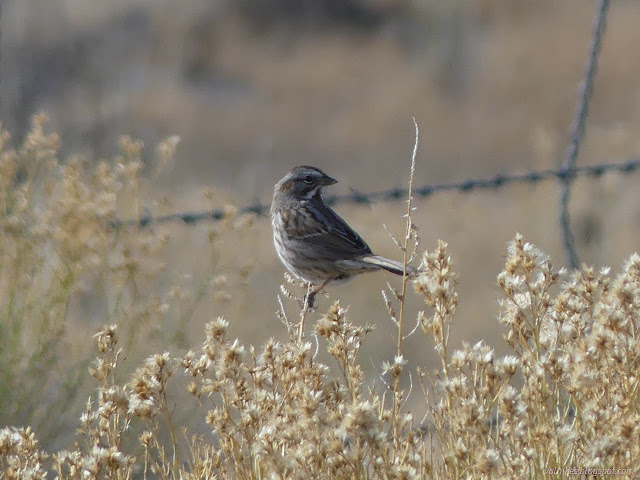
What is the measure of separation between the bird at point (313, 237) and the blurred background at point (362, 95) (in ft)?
15.7

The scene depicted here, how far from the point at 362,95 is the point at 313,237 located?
51.3 feet

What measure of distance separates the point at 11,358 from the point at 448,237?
849cm

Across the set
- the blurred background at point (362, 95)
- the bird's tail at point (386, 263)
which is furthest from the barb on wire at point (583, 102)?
the blurred background at point (362, 95)

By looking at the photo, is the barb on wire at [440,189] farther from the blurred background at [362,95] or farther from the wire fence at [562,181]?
the blurred background at [362,95]

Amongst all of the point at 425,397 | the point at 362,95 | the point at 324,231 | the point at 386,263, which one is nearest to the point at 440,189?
the point at 386,263

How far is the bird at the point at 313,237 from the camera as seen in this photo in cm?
560

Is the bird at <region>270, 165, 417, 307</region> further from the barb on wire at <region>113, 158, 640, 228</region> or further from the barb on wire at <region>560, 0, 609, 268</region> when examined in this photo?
the barb on wire at <region>560, 0, 609, 268</region>

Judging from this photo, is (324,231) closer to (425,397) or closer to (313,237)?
(313,237)

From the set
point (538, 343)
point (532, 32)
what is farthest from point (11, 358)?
point (532, 32)

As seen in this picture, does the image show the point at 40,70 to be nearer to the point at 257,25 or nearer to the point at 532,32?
the point at 257,25

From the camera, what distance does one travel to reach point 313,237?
5934 millimetres

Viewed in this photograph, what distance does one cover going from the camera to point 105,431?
10.1 ft

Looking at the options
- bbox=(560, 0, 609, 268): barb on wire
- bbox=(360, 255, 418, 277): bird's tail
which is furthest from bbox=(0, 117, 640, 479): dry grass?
bbox=(560, 0, 609, 268): barb on wire

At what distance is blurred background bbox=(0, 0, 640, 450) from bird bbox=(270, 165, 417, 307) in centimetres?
478
